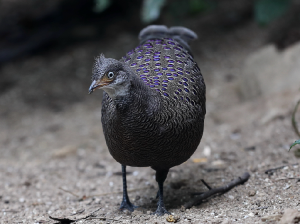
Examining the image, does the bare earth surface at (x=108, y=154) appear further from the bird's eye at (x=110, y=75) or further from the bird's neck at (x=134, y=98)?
the bird's eye at (x=110, y=75)

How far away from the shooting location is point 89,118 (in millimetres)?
8680

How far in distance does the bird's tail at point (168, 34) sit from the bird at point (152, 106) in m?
0.43

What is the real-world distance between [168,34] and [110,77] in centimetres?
213

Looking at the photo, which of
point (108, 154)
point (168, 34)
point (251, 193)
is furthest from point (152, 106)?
point (108, 154)

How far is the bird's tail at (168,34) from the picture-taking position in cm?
529

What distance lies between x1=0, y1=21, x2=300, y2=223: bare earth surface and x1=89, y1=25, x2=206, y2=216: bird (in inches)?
26.1

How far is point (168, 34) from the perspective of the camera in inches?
212

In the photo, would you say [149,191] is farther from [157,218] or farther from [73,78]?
[73,78]

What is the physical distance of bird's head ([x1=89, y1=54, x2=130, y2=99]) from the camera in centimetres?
343

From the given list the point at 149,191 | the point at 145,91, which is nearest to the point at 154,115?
the point at 145,91

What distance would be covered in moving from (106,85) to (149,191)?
232 cm

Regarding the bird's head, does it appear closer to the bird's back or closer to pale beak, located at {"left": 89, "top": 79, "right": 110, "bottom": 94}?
pale beak, located at {"left": 89, "top": 79, "right": 110, "bottom": 94}

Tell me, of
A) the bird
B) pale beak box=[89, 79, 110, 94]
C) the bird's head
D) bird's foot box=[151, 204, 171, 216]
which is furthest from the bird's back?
bird's foot box=[151, 204, 171, 216]

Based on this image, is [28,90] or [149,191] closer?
[149,191]
